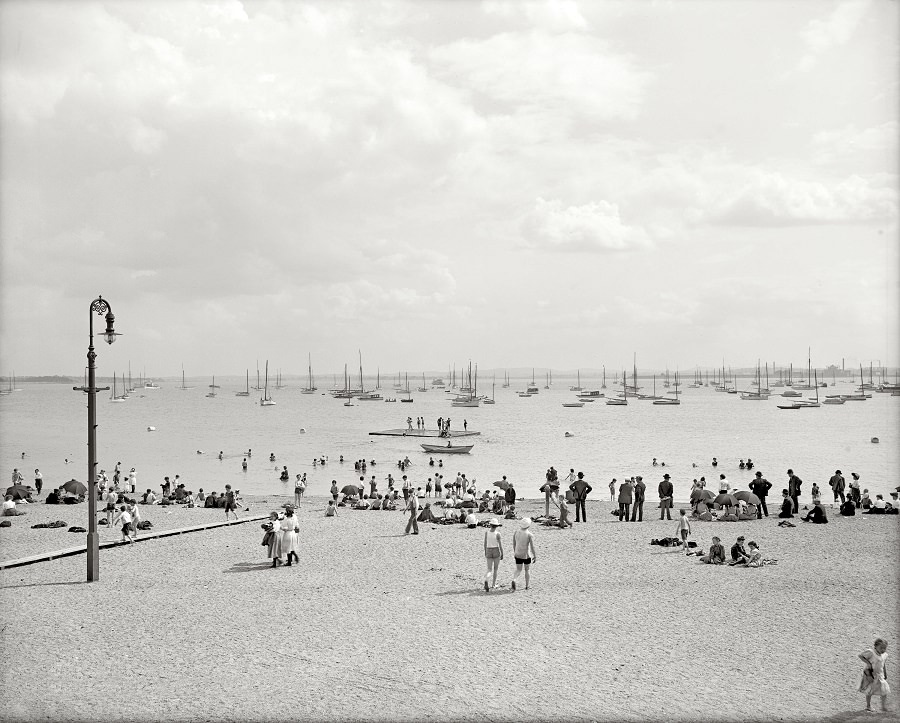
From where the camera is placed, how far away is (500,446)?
7175 cm

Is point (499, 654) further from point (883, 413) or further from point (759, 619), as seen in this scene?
point (883, 413)

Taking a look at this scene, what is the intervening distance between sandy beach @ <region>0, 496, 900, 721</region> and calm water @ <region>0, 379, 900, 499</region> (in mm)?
24184

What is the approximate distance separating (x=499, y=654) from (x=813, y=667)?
4.26m

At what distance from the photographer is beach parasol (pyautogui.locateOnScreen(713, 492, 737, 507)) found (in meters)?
23.2

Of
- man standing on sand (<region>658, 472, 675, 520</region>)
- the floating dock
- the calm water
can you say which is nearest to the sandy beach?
man standing on sand (<region>658, 472, 675, 520</region>)

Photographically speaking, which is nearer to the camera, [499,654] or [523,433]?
[499,654]

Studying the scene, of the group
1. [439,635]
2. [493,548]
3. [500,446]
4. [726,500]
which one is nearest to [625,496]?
[726,500]

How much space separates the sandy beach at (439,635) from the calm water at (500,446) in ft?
79.3

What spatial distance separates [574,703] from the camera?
350 inches

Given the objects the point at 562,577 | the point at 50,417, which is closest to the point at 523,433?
the point at 562,577

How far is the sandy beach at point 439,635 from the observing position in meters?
8.90

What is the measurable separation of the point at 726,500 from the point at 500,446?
48771 mm

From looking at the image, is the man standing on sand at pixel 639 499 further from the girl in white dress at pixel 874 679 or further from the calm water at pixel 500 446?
the calm water at pixel 500 446

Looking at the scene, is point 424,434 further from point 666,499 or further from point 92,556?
point 92,556
